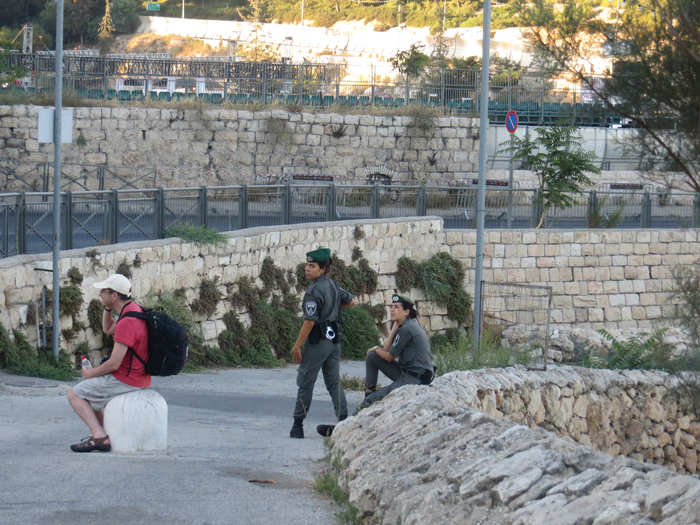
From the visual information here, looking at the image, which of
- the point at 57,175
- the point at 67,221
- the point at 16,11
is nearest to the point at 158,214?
the point at 67,221

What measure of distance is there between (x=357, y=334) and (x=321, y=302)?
10311 mm

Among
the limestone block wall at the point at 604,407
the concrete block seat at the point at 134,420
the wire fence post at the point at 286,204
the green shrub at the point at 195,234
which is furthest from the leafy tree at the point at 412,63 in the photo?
the concrete block seat at the point at 134,420

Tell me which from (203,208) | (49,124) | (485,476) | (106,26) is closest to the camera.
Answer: (485,476)

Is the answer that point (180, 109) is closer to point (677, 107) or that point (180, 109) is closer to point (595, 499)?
point (677, 107)

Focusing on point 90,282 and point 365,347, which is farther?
point 365,347

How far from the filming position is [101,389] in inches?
287

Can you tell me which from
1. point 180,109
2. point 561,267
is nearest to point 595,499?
point 561,267

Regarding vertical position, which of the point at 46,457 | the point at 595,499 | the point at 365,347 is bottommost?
the point at 365,347

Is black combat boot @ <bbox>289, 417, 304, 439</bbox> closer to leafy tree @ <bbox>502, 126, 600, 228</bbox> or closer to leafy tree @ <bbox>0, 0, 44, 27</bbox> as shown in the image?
leafy tree @ <bbox>502, 126, 600, 228</bbox>

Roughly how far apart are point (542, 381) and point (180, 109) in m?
21.3

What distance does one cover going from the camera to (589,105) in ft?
23.1

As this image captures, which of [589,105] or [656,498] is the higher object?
[589,105]

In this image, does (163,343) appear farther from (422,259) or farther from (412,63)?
(412,63)

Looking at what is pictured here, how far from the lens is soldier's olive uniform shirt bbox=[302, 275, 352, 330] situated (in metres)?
9.02
